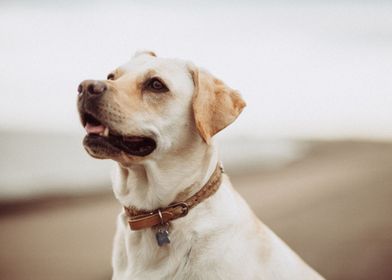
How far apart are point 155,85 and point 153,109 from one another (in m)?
0.09

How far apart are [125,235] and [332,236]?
2.05m

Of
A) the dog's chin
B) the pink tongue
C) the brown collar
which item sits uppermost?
the pink tongue

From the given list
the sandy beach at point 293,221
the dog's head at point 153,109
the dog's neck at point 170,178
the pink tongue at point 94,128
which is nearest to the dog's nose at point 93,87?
the dog's head at point 153,109

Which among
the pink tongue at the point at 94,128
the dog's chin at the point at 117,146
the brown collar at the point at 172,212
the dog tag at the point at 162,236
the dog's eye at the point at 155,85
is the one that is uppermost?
the dog's eye at the point at 155,85

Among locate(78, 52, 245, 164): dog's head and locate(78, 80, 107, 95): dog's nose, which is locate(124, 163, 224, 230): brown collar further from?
locate(78, 80, 107, 95): dog's nose

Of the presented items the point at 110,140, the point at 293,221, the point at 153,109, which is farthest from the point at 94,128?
the point at 293,221

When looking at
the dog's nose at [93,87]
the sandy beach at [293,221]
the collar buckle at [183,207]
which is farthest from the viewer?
the sandy beach at [293,221]

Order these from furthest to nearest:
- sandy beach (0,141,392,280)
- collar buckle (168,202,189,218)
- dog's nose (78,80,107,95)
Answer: sandy beach (0,141,392,280)
collar buckle (168,202,189,218)
dog's nose (78,80,107,95)

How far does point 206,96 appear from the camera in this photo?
1.71 m

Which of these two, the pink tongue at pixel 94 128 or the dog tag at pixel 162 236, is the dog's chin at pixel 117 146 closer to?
the pink tongue at pixel 94 128

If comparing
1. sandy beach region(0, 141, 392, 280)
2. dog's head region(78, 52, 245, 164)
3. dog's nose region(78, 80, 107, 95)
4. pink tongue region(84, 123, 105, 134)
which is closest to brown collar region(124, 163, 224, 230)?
dog's head region(78, 52, 245, 164)

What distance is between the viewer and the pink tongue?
1617 millimetres

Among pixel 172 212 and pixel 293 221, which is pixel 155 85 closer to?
pixel 172 212

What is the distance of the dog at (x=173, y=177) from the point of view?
163 cm
